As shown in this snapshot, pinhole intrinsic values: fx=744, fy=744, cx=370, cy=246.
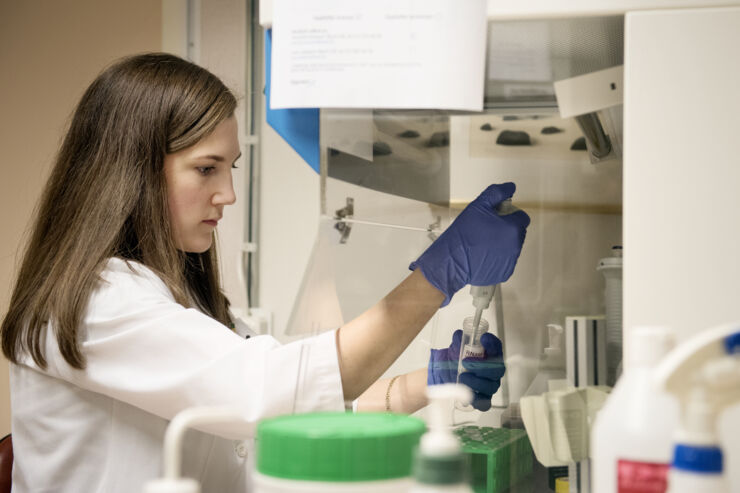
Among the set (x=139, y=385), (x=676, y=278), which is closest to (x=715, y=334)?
(x=676, y=278)

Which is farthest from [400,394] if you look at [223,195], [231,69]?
[231,69]

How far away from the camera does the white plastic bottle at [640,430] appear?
25.5 inches

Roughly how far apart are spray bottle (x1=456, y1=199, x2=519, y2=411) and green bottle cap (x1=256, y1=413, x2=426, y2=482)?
452 millimetres

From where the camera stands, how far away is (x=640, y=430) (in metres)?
0.65

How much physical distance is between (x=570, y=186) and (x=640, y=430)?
0.47m

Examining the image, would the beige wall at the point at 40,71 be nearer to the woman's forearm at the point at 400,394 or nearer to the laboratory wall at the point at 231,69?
the laboratory wall at the point at 231,69

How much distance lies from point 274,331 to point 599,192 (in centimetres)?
153

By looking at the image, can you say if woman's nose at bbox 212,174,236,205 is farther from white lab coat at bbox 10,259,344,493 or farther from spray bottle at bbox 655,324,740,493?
spray bottle at bbox 655,324,740,493

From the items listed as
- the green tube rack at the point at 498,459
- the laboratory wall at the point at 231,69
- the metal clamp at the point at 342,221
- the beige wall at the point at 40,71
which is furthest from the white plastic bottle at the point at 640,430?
the beige wall at the point at 40,71

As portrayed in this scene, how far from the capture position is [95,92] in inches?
54.2

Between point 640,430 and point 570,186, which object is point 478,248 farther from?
point 640,430

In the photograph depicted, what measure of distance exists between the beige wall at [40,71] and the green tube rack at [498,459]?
188cm

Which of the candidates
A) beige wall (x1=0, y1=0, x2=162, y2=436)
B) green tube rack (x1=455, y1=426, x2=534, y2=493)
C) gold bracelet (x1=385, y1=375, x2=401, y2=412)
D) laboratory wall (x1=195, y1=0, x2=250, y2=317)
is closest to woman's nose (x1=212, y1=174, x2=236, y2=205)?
gold bracelet (x1=385, y1=375, x2=401, y2=412)

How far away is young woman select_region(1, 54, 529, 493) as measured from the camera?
1060mm
